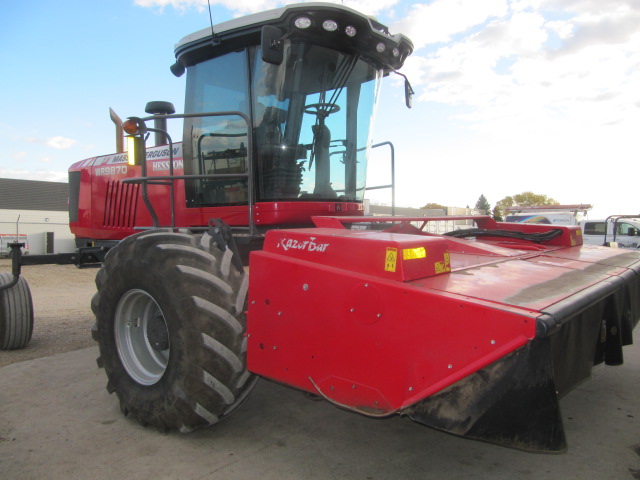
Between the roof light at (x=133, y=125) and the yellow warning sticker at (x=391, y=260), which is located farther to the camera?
the roof light at (x=133, y=125)

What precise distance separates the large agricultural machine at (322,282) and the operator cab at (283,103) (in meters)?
0.01

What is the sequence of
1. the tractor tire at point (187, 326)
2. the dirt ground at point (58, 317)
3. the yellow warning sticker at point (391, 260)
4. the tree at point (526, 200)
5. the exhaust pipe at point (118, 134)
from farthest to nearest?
1. the tree at point (526, 200)
2. the exhaust pipe at point (118, 134)
3. the dirt ground at point (58, 317)
4. the tractor tire at point (187, 326)
5. the yellow warning sticker at point (391, 260)

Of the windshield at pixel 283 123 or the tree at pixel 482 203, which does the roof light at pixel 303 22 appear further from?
the tree at pixel 482 203

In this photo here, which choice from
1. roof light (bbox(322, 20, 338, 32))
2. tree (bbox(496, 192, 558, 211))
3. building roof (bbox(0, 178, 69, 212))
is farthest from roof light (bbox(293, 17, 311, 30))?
→ tree (bbox(496, 192, 558, 211))

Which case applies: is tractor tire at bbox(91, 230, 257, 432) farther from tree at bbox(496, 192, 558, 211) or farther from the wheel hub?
tree at bbox(496, 192, 558, 211)

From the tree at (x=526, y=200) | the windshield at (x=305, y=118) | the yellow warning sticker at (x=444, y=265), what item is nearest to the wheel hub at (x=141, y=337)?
the windshield at (x=305, y=118)

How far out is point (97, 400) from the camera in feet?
11.6

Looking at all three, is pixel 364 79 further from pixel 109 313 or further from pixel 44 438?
pixel 44 438

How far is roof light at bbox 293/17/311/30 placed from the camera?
3.15 meters

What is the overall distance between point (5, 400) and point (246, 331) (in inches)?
86.2

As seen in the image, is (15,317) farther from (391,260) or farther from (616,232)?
(616,232)

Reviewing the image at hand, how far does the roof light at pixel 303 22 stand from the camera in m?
3.15

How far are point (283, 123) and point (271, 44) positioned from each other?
1.85 feet

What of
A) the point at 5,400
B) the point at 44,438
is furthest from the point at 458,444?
the point at 5,400
